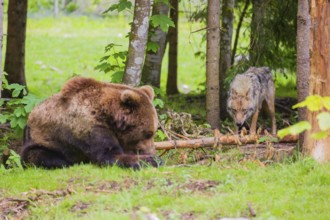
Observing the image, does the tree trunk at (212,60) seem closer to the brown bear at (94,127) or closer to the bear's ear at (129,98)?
the brown bear at (94,127)

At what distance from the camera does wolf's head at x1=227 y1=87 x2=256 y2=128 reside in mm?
13539

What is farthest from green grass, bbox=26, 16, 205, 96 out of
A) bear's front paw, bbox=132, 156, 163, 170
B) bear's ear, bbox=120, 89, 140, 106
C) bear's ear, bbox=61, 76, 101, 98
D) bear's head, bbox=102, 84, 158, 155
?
bear's front paw, bbox=132, 156, 163, 170

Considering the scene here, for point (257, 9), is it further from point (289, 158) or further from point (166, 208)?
point (166, 208)

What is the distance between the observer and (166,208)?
671 cm

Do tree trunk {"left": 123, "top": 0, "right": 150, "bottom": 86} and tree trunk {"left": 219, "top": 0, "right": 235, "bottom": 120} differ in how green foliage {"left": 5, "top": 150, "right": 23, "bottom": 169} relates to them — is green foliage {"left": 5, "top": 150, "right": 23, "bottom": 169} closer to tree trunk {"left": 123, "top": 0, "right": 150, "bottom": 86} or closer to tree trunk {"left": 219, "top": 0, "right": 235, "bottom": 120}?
tree trunk {"left": 123, "top": 0, "right": 150, "bottom": 86}

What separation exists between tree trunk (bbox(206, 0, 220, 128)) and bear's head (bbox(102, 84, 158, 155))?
340 centimetres

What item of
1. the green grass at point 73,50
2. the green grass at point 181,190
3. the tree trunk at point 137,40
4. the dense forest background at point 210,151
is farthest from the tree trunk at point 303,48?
the green grass at point 73,50

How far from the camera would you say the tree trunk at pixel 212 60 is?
11820 mm

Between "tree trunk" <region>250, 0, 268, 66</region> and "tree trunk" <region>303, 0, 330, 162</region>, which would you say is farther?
"tree trunk" <region>250, 0, 268, 66</region>

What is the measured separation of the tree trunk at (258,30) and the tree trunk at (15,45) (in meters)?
5.80

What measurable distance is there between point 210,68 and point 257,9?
3.32 m

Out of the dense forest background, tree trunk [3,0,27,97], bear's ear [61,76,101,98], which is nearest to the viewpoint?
the dense forest background

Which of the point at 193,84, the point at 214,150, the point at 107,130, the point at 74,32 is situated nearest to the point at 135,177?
the point at 107,130

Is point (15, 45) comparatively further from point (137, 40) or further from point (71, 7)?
point (71, 7)
